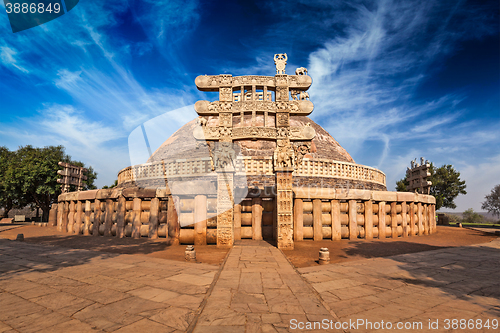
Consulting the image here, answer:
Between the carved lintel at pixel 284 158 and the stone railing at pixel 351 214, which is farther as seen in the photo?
the stone railing at pixel 351 214

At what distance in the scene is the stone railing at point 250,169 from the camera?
54.2ft

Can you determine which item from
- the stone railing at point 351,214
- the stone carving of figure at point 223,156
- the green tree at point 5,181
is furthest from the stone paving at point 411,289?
the green tree at point 5,181

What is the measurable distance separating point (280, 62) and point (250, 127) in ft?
9.54

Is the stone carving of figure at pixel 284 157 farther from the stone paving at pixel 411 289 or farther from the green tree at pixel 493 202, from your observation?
the green tree at pixel 493 202

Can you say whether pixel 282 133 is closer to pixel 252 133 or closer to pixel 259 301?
pixel 252 133

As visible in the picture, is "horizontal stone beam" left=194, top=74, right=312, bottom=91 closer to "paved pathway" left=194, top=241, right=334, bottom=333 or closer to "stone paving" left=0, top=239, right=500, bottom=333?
"stone paving" left=0, top=239, right=500, bottom=333

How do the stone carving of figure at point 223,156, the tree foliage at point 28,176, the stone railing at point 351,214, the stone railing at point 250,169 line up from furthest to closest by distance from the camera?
the tree foliage at point 28,176 → the stone railing at point 250,169 → the stone railing at point 351,214 → the stone carving of figure at point 223,156

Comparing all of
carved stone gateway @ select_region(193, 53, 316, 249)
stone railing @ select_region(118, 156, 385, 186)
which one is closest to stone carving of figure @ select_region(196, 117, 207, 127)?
carved stone gateway @ select_region(193, 53, 316, 249)

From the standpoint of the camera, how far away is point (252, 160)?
58.1ft

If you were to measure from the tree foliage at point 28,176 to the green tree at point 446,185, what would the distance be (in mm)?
44175

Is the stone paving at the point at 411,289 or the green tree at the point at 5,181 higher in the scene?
the green tree at the point at 5,181

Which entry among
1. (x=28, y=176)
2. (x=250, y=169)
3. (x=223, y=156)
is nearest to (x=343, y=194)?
(x=223, y=156)

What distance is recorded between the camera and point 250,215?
9.20 meters
